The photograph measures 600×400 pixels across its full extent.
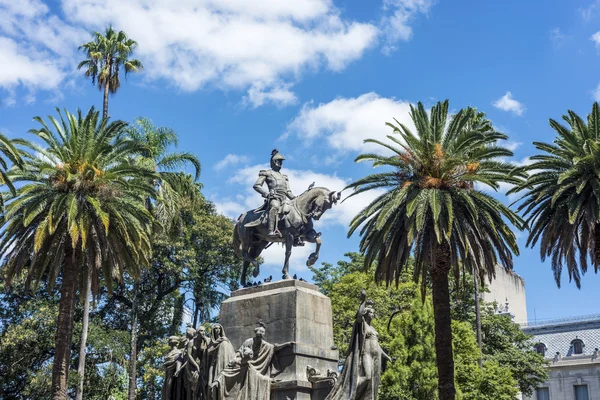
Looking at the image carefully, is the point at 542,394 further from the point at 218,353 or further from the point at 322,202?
the point at 218,353

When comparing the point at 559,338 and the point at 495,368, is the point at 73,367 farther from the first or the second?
the point at 559,338

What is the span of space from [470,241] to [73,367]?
26.4 m

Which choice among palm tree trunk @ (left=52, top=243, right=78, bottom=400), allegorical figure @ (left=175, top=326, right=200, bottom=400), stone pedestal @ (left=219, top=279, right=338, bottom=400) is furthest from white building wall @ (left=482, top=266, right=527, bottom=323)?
allegorical figure @ (left=175, top=326, right=200, bottom=400)

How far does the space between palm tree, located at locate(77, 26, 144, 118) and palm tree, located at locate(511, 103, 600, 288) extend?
25103 mm

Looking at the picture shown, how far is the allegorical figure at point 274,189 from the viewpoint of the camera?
18.7 m

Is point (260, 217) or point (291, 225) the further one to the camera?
point (260, 217)

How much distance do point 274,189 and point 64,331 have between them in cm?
1109

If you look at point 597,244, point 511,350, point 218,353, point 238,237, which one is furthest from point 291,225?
point 511,350

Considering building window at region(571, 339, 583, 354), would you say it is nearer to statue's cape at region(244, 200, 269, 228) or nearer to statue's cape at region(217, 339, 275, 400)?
statue's cape at region(244, 200, 269, 228)

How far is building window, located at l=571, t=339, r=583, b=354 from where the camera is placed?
6362cm

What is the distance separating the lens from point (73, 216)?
82.1 ft

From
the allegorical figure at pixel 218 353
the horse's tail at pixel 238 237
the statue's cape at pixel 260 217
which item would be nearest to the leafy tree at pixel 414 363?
the horse's tail at pixel 238 237

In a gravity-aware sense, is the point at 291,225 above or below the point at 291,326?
above

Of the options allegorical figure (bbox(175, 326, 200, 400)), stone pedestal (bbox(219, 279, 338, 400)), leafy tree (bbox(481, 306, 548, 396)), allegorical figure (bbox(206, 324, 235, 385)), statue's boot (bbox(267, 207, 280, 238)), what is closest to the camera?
stone pedestal (bbox(219, 279, 338, 400))
